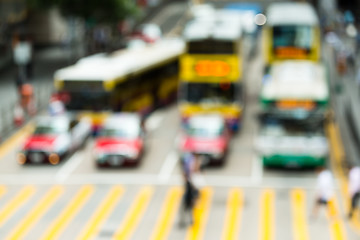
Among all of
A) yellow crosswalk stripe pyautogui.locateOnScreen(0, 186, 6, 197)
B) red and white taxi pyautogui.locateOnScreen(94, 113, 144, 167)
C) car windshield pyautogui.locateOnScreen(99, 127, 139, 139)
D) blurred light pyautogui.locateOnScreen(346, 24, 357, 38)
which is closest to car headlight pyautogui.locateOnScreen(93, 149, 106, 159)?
red and white taxi pyautogui.locateOnScreen(94, 113, 144, 167)

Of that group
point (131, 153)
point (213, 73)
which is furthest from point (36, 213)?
point (213, 73)

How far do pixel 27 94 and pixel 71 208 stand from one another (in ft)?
42.2

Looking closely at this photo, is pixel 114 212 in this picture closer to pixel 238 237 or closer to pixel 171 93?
pixel 238 237

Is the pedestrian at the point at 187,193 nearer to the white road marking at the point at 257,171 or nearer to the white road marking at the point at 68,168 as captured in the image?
the white road marking at the point at 257,171

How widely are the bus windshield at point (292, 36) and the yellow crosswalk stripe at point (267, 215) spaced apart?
421 inches

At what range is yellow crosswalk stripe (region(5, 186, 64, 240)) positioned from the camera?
2138 cm

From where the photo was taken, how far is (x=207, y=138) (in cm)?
2833

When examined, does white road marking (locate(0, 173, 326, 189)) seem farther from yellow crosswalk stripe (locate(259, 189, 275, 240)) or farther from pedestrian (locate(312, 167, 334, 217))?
pedestrian (locate(312, 167, 334, 217))

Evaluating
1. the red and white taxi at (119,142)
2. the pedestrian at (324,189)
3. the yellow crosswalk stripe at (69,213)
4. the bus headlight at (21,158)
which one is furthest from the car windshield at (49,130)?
the pedestrian at (324,189)

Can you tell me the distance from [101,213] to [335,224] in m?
6.78

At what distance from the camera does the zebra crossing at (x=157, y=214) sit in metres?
21.2

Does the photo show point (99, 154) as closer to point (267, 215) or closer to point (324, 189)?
point (267, 215)

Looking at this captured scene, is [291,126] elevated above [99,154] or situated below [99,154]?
above

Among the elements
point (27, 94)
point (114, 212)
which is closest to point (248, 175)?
point (114, 212)
